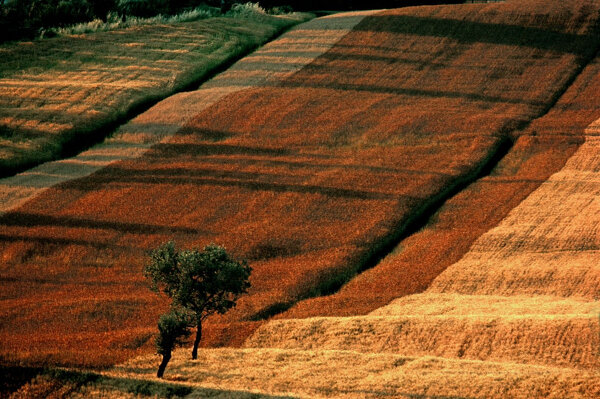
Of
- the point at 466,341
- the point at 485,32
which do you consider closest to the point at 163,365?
the point at 466,341

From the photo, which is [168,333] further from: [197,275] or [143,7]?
[143,7]

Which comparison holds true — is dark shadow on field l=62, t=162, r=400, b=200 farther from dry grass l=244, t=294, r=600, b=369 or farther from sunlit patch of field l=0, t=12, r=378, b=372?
dry grass l=244, t=294, r=600, b=369

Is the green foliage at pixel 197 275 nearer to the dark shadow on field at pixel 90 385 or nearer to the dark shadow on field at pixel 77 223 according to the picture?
the dark shadow on field at pixel 90 385

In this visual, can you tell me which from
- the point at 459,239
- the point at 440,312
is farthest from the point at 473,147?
the point at 440,312

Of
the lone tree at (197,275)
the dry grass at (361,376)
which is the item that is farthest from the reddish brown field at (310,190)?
the dry grass at (361,376)

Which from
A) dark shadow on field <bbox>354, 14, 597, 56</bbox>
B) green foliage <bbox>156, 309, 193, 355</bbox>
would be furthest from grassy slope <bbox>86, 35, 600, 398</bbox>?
dark shadow on field <bbox>354, 14, 597, 56</bbox>

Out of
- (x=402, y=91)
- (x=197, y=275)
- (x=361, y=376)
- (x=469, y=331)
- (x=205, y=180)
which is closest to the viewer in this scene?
(x=361, y=376)
